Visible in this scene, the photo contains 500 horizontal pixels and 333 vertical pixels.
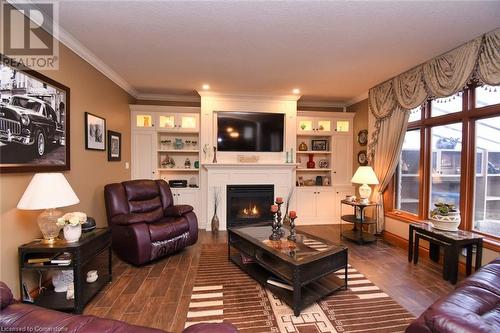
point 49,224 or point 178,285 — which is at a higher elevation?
point 49,224

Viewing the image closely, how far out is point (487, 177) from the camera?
285 centimetres

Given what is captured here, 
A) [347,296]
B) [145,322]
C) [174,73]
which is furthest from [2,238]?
[347,296]

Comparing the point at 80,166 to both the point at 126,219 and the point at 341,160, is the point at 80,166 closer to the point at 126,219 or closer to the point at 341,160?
the point at 126,219

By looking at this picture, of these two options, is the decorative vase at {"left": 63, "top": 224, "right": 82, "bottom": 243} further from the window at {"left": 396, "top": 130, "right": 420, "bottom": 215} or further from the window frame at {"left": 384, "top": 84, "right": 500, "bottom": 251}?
the window at {"left": 396, "top": 130, "right": 420, "bottom": 215}

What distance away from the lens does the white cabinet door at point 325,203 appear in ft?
17.0

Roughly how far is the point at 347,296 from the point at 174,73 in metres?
Answer: 3.70

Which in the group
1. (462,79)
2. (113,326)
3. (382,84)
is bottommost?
(113,326)

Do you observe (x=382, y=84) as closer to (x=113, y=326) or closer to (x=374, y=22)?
(x=374, y=22)

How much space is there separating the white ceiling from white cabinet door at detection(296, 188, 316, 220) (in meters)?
2.26

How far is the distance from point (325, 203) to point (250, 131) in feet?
7.18

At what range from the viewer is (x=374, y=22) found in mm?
2365

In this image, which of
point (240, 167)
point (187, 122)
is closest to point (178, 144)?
point (187, 122)

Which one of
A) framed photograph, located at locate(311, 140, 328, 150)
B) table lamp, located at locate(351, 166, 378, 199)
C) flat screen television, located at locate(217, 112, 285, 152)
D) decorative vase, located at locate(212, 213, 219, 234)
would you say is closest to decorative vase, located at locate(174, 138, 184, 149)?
flat screen television, located at locate(217, 112, 285, 152)

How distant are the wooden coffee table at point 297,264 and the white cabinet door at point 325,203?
93.7 inches
